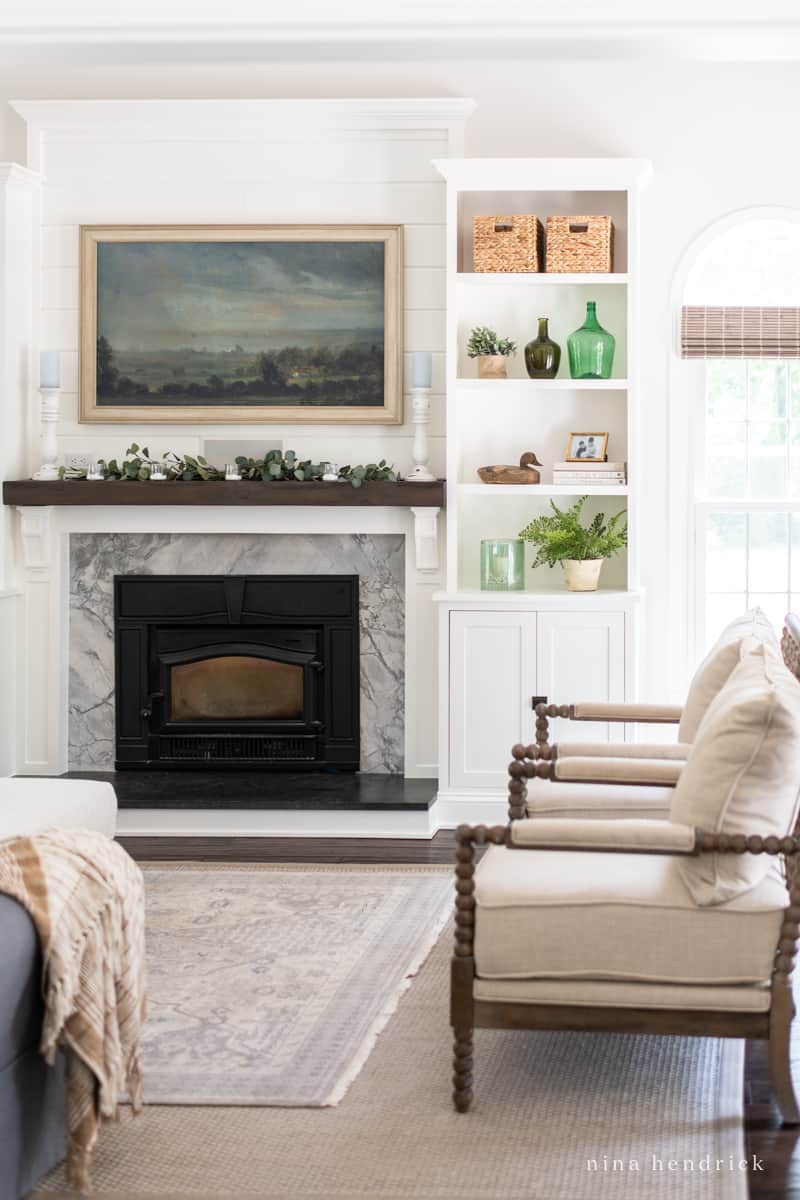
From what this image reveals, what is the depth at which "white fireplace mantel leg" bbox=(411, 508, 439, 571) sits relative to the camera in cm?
612

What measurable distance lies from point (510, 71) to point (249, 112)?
115cm

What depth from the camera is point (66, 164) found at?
6289 millimetres

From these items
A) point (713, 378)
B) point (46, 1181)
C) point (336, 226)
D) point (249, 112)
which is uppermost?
point (249, 112)

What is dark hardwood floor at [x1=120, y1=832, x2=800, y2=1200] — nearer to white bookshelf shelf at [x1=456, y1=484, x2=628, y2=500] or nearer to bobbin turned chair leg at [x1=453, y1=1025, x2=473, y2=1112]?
white bookshelf shelf at [x1=456, y1=484, x2=628, y2=500]

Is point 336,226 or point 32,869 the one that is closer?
point 32,869

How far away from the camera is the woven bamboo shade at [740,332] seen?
6.16m

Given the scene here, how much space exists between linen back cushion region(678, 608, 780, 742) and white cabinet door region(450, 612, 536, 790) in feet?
5.20

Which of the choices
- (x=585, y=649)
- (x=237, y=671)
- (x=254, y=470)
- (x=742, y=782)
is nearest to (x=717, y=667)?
(x=742, y=782)

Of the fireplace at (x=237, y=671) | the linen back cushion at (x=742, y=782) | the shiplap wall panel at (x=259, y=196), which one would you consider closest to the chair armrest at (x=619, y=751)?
the linen back cushion at (x=742, y=782)

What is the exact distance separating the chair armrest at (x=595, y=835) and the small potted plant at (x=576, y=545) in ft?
9.85

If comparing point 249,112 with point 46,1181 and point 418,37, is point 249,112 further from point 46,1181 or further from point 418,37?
point 46,1181

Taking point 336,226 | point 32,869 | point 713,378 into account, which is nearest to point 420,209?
point 336,226

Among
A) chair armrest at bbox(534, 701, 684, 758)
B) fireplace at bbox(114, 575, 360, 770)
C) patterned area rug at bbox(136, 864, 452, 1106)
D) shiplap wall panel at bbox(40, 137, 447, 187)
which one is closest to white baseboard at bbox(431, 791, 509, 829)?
fireplace at bbox(114, 575, 360, 770)

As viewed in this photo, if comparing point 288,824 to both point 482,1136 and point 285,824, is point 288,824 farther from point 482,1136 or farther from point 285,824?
point 482,1136
